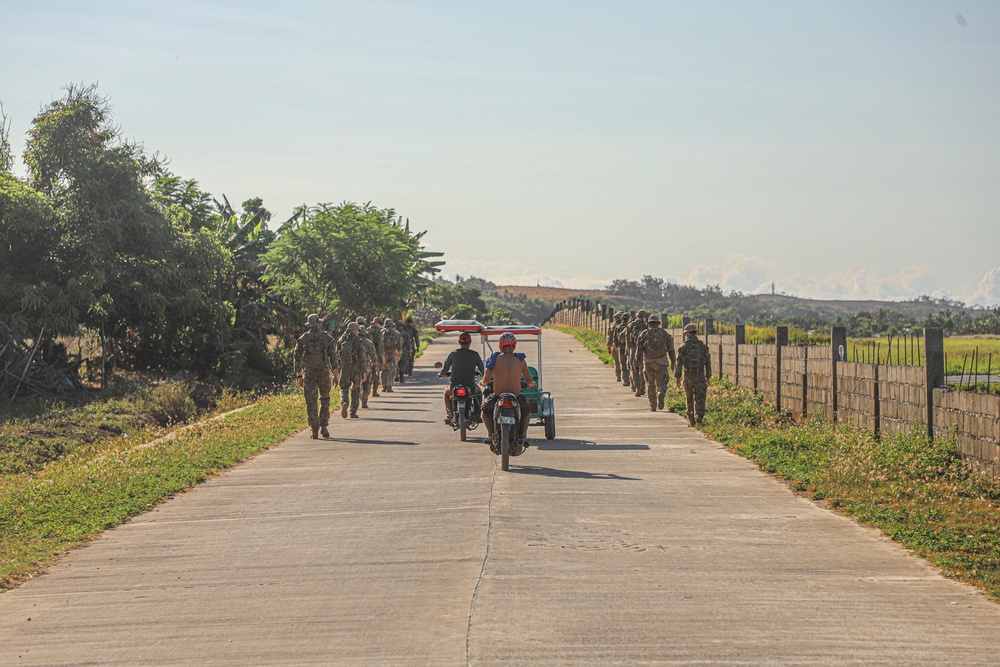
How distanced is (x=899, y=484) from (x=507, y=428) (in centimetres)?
473

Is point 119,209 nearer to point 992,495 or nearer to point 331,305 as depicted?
point 331,305

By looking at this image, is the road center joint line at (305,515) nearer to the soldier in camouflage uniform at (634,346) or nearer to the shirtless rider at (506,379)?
the shirtless rider at (506,379)

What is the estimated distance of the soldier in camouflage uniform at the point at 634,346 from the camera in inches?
1049

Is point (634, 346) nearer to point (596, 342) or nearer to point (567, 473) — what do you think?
point (567, 473)

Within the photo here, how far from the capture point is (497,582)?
8672 mm

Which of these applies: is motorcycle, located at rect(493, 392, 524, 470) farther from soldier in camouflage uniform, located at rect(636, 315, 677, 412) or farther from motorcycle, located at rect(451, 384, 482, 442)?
soldier in camouflage uniform, located at rect(636, 315, 677, 412)

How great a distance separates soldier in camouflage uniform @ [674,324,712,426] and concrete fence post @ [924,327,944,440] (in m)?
5.32

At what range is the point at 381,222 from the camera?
47125 millimetres

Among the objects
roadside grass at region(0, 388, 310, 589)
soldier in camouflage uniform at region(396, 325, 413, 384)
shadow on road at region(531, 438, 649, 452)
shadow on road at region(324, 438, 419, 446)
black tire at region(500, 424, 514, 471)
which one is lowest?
roadside grass at region(0, 388, 310, 589)

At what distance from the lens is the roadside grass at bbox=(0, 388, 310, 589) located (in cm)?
1151

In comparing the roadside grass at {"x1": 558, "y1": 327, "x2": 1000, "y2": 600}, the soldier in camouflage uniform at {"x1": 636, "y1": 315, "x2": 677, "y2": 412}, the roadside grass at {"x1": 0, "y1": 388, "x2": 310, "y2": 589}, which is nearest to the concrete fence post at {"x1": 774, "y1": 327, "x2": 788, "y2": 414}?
the roadside grass at {"x1": 558, "y1": 327, "x2": 1000, "y2": 600}

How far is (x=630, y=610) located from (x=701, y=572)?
1.37 meters

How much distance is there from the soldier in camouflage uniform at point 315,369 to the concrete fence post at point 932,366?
970 cm

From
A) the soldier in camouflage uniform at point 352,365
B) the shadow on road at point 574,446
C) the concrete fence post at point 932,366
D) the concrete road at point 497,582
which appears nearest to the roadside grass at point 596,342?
the soldier in camouflage uniform at point 352,365
